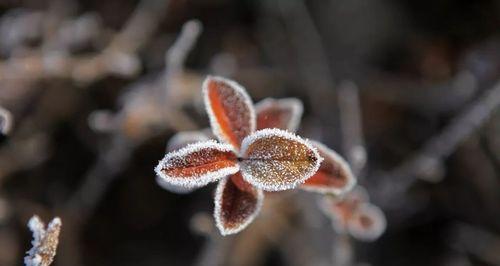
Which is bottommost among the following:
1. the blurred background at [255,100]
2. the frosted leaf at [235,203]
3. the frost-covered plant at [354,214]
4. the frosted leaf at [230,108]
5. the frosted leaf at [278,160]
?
the blurred background at [255,100]

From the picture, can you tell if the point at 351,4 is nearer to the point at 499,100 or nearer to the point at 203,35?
the point at 203,35

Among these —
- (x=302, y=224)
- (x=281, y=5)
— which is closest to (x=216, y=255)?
(x=302, y=224)

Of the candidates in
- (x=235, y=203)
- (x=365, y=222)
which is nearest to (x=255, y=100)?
(x=365, y=222)

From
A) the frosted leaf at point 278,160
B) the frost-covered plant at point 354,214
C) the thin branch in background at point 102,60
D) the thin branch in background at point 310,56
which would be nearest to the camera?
the frosted leaf at point 278,160

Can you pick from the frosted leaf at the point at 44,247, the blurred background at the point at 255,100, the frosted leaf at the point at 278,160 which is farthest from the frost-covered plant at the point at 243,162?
the blurred background at the point at 255,100

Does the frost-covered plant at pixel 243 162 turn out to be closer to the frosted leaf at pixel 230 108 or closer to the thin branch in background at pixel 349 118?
the frosted leaf at pixel 230 108

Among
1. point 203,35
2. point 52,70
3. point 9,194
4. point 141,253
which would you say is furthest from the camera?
point 203,35

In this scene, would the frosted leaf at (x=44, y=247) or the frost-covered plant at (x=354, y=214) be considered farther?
the frost-covered plant at (x=354, y=214)

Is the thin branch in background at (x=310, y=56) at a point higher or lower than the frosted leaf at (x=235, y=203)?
lower
